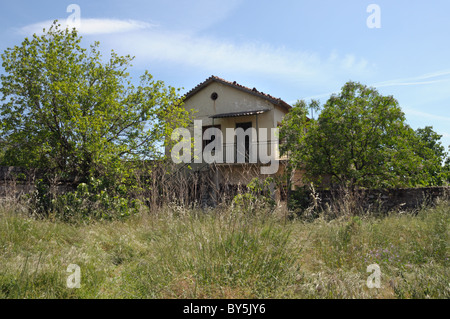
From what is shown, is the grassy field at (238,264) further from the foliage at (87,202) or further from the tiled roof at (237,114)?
the tiled roof at (237,114)

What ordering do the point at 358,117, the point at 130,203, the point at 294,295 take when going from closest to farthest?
the point at 294,295 → the point at 130,203 → the point at 358,117

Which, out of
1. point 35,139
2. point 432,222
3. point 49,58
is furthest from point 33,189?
point 432,222

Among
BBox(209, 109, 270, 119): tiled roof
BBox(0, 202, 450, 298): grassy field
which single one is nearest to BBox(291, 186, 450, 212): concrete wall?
BBox(0, 202, 450, 298): grassy field

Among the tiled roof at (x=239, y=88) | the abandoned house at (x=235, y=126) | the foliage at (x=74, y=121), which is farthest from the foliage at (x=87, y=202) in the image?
the tiled roof at (x=239, y=88)

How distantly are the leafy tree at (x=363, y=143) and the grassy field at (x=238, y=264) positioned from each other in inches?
235

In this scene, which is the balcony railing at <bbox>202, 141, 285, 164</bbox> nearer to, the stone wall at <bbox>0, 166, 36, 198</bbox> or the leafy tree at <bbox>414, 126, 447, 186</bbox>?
the leafy tree at <bbox>414, 126, 447, 186</bbox>

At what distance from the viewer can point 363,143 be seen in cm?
1141

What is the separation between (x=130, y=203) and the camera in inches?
366

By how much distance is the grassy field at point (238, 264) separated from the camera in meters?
3.31

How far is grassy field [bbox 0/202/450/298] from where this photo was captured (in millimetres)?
3312

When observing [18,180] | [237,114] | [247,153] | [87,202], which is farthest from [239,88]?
[18,180]

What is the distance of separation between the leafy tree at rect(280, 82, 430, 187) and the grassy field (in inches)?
235
